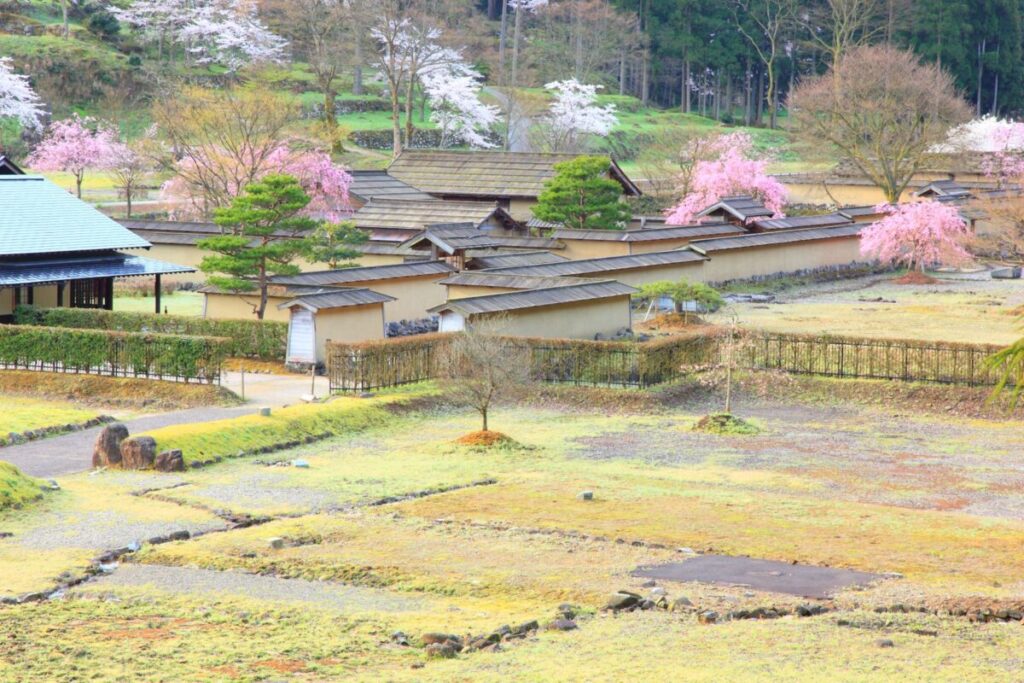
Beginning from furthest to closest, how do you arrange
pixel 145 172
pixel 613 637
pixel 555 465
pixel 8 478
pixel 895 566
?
pixel 145 172 → pixel 555 465 → pixel 8 478 → pixel 895 566 → pixel 613 637

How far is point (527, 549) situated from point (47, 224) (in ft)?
73.6

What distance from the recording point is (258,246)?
3562 cm

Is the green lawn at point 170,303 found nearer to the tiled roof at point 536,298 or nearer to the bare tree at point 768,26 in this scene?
the tiled roof at point 536,298

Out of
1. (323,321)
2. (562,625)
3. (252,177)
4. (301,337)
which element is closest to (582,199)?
(252,177)

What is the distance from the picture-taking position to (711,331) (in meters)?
32.9

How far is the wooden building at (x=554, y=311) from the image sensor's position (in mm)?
32844

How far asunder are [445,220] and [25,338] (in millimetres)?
18863

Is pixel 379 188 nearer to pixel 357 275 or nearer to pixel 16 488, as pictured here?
pixel 357 275

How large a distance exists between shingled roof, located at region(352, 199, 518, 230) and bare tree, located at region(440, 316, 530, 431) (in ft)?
60.3

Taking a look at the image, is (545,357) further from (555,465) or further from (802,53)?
(802,53)

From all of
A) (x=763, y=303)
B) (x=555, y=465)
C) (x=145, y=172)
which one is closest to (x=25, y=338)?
(x=555, y=465)

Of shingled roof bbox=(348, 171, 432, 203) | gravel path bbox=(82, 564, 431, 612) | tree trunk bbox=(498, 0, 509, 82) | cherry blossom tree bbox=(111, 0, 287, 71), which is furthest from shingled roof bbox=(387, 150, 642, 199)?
gravel path bbox=(82, 564, 431, 612)

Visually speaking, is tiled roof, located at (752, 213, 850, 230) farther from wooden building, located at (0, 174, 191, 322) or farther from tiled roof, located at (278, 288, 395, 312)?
wooden building, located at (0, 174, 191, 322)

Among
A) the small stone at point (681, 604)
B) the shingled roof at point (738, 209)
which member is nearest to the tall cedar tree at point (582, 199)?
the shingled roof at point (738, 209)
